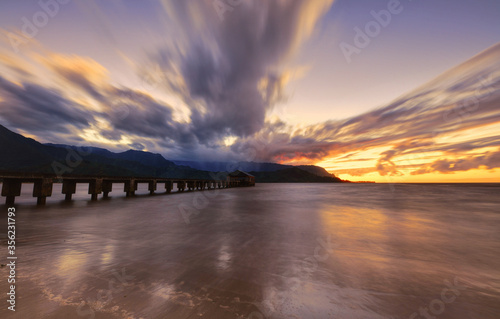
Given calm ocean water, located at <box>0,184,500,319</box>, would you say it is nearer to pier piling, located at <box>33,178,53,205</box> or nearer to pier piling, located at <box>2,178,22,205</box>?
pier piling, located at <box>2,178,22,205</box>

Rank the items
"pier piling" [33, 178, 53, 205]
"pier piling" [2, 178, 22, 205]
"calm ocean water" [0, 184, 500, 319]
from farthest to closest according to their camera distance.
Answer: "pier piling" [33, 178, 53, 205], "pier piling" [2, 178, 22, 205], "calm ocean water" [0, 184, 500, 319]

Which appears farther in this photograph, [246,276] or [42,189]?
[42,189]

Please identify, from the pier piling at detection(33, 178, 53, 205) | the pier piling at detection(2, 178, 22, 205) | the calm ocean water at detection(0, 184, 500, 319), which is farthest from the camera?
the pier piling at detection(33, 178, 53, 205)

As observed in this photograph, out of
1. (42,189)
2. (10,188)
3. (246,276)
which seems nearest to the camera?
(246,276)

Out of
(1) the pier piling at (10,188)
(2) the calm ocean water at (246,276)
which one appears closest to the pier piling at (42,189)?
(1) the pier piling at (10,188)

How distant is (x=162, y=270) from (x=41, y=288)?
212 centimetres

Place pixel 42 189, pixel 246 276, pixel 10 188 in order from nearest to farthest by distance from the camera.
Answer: pixel 246 276, pixel 10 188, pixel 42 189

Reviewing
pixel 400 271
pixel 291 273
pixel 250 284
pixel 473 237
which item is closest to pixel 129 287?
pixel 250 284

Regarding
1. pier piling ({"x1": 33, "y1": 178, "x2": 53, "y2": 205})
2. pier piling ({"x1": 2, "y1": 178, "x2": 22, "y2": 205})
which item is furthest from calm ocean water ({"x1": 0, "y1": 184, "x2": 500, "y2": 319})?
pier piling ({"x1": 33, "y1": 178, "x2": 53, "y2": 205})

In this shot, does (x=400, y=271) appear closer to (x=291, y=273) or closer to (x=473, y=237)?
(x=291, y=273)

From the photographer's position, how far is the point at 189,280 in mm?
4133

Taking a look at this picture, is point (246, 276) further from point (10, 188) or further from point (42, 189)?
point (42, 189)

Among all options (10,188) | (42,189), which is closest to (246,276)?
(10,188)

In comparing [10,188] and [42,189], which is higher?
[10,188]
